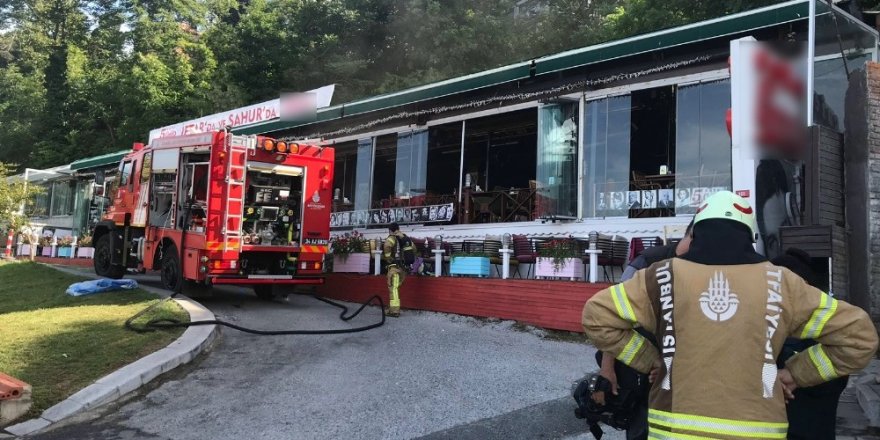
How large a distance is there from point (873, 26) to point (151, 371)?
9.62m

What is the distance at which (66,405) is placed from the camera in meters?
4.93

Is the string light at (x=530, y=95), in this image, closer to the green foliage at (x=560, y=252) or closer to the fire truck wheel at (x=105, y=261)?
the green foliage at (x=560, y=252)

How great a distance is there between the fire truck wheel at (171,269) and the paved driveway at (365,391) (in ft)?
9.58

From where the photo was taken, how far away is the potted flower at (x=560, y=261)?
8.47 m

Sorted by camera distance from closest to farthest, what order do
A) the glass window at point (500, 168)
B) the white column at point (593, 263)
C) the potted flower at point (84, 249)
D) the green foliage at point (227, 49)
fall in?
the white column at point (593, 263) < the glass window at point (500, 168) < the potted flower at point (84, 249) < the green foliage at point (227, 49)

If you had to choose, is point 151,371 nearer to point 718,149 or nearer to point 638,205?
point 638,205

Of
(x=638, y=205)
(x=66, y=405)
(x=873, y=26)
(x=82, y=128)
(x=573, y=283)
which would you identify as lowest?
(x=66, y=405)

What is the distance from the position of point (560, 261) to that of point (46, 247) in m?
19.4

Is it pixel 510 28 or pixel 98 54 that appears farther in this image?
pixel 98 54

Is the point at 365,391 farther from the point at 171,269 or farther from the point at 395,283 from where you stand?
the point at 171,269

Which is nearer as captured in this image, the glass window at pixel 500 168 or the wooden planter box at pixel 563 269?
the wooden planter box at pixel 563 269

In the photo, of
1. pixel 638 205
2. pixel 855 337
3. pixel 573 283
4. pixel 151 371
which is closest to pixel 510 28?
pixel 638 205

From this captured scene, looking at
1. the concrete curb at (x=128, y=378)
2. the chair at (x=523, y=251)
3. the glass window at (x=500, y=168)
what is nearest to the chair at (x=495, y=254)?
the chair at (x=523, y=251)

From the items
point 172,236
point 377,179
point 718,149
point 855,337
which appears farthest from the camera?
point 377,179
